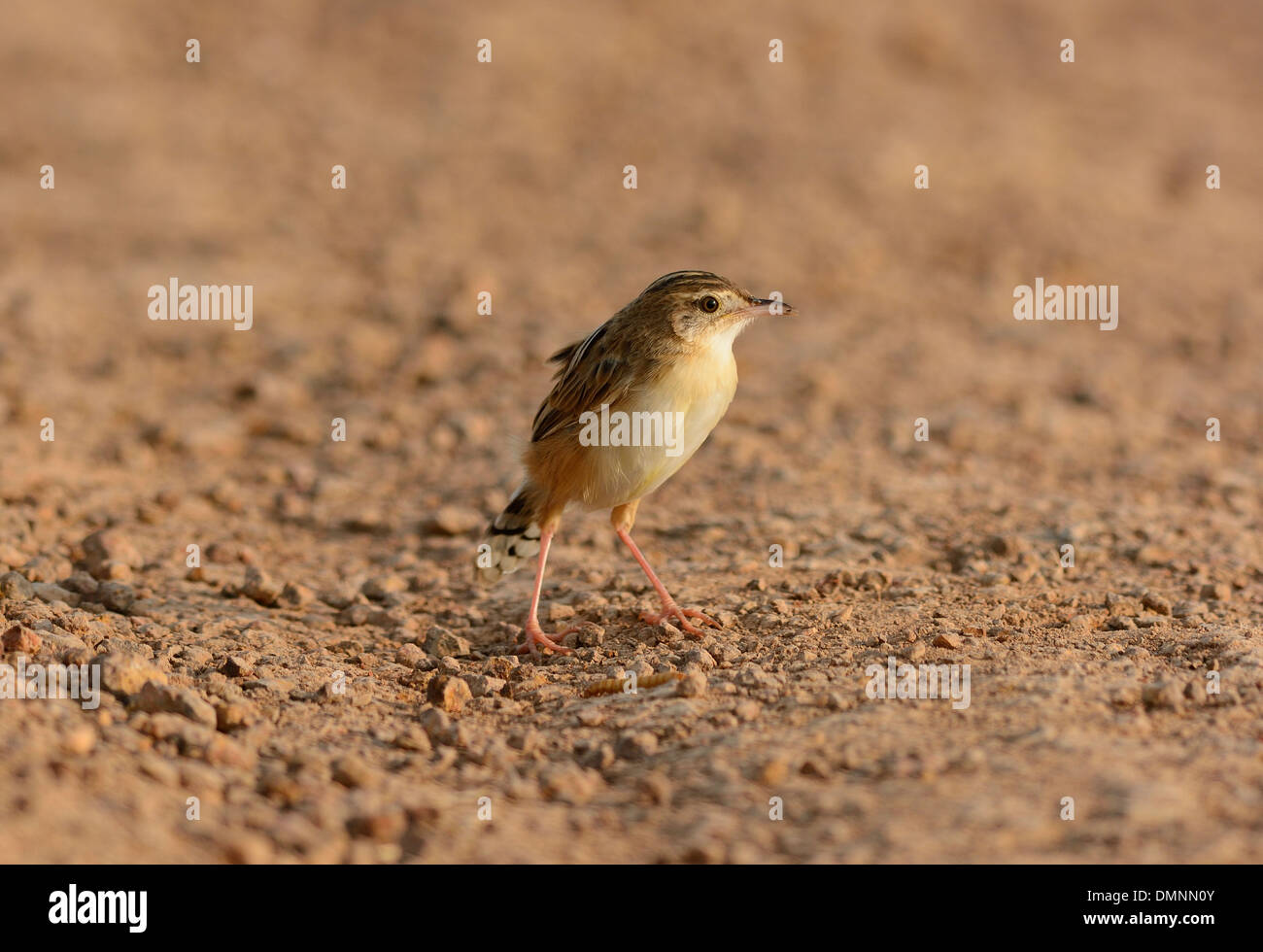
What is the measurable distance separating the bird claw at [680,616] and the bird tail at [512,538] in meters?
0.99

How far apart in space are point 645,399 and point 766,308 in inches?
37.9

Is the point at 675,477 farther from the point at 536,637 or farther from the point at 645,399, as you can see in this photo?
the point at 536,637

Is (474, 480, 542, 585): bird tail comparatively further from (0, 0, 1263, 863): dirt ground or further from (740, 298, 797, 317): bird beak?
(740, 298, 797, 317): bird beak

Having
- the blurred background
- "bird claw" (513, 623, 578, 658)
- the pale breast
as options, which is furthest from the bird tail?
the blurred background

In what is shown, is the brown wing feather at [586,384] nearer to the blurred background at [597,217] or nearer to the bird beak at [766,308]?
the bird beak at [766,308]

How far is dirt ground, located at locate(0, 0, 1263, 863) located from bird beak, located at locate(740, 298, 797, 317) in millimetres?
1631

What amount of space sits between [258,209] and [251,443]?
17.2 ft

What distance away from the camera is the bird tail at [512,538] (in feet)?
25.1

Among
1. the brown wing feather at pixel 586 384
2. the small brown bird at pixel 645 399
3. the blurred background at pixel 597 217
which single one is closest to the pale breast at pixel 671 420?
the small brown bird at pixel 645 399

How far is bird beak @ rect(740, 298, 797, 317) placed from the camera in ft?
23.8

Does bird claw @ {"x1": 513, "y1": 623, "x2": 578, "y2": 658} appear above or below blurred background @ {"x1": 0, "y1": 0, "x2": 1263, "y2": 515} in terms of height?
below

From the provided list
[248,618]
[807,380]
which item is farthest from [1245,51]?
[248,618]

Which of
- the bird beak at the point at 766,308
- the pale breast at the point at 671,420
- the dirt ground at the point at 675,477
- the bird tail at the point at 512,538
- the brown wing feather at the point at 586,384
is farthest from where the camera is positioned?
the bird tail at the point at 512,538
